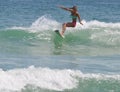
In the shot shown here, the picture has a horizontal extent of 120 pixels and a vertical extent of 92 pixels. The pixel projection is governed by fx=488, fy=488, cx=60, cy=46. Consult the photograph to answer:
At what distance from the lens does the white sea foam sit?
14523 mm

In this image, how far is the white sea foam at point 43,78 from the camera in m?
14.5

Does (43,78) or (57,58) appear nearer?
(43,78)

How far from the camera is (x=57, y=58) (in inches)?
805

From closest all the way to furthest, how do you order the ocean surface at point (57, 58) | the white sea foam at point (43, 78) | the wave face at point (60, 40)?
the white sea foam at point (43, 78) → the ocean surface at point (57, 58) → the wave face at point (60, 40)

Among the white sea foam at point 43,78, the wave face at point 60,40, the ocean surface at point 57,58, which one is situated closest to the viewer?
the white sea foam at point 43,78

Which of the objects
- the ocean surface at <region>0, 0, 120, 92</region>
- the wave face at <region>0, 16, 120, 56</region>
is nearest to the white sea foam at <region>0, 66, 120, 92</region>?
the ocean surface at <region>0, 0, 120, 92</region>

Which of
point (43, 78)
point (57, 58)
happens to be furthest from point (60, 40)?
point (43, 78)

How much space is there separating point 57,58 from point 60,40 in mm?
5639

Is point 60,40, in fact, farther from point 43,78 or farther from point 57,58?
point 43,78

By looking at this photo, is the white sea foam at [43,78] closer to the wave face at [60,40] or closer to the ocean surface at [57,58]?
the ocean surface at [57,58]

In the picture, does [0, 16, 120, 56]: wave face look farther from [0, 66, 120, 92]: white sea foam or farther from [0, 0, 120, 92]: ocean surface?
[0, 66, 120, 92]: white sea foam

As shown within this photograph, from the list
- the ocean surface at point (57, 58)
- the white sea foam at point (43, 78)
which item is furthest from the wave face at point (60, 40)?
the white sea foam at point (43, 78)

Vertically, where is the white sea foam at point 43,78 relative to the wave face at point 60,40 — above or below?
above

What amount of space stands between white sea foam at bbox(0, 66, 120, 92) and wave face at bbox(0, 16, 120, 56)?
19.7 feet
